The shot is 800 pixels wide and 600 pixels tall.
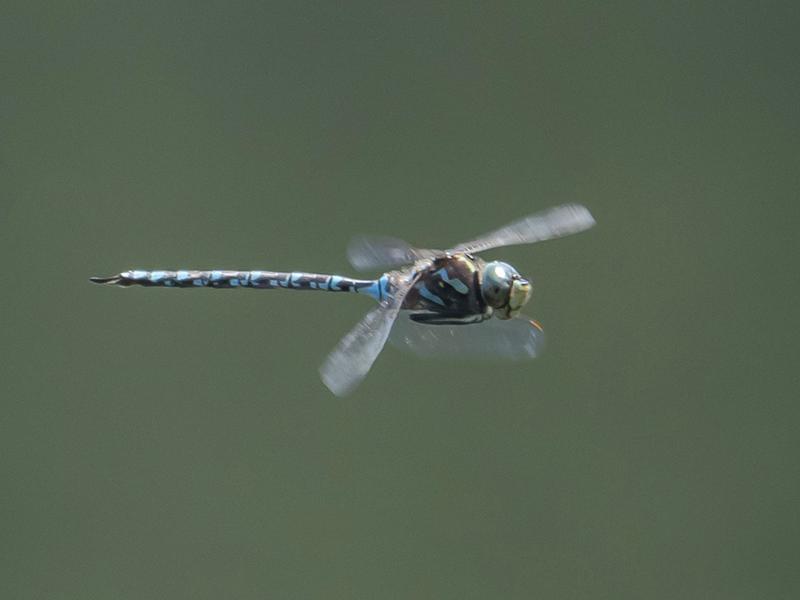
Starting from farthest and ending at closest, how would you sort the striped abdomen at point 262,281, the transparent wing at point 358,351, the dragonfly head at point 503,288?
the striped abdomen at point 262,281 < the dragonfly head at point 503,288 < the transparent wing at point 358,351

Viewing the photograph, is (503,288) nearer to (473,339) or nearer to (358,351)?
(473,339)

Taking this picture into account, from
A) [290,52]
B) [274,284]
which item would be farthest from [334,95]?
[274,284]

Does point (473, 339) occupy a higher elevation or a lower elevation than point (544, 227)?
lower

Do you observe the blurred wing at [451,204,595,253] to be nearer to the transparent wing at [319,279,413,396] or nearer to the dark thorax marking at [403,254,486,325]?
the dark thorax marking at [403,254,486,325]

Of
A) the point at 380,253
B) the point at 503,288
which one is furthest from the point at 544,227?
the point at 380,253

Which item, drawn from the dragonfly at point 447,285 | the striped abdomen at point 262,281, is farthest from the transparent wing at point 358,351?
the striped abdomen at point 262,281

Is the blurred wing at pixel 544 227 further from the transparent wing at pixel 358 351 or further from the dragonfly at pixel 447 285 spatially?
the transparent wing at pixel 358 351
